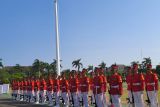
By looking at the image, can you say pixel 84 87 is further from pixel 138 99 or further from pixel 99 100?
pixel 138 99

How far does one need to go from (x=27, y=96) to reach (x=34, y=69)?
10316cm

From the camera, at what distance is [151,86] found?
55.7ft

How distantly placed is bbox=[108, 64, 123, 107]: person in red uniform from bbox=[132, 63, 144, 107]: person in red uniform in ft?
1.89

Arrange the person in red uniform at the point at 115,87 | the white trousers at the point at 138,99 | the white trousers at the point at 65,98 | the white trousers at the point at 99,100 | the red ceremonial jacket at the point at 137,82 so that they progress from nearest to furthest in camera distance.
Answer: the white trousers at the point at 138,99 < the red ceremonial jacket at the point at 137,82 < the person in red uniform at the point at 115,87 < the white trousers at the point at 99,100 < the white trousers at the point at 65,98

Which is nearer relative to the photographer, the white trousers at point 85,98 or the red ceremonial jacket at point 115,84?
the red ceremonial jacket at point 115,84

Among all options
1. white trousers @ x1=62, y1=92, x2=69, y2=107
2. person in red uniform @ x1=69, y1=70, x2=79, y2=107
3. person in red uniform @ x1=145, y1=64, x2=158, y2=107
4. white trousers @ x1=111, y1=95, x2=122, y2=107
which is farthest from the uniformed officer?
white trousers @ x1=62, y1=92, x2=69, y2=107

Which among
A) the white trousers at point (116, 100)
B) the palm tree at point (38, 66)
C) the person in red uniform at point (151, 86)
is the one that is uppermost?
the palm tree at point (38, 66)

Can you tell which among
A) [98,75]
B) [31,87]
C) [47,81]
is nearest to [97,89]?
[98,75]

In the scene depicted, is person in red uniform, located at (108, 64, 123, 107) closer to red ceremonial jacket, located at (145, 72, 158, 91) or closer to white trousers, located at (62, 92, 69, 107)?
red ceremonial jacket, located at (145, 72, 158, 91)

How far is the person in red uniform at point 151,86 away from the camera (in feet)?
55.3

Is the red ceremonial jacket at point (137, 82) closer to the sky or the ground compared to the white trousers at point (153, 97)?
closer to the sky

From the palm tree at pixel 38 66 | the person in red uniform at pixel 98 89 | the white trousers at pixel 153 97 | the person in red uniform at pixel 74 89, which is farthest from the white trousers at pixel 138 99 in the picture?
the palm tree at pixel 38 66

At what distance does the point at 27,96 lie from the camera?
32.4 metres

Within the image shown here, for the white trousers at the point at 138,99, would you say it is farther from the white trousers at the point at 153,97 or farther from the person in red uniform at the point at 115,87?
the person in red uniform at the point at 115,87
